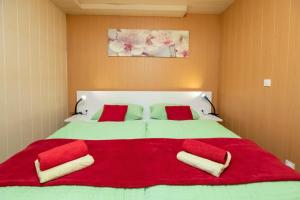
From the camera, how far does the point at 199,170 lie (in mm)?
1367

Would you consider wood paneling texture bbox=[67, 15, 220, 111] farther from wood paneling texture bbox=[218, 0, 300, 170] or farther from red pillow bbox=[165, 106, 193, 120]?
red pillow bbox=[165, 106, 193, 120]

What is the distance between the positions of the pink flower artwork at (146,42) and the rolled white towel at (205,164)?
2397mm

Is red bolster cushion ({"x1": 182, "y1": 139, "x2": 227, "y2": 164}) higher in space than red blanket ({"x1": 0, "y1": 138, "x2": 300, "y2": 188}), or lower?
higher

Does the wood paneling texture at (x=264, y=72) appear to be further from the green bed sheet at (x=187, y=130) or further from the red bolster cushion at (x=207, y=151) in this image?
the red bolster cushion at (x=207, y=151)

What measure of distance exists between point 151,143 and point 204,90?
2086 millimetres

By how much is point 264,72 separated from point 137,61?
196 cm

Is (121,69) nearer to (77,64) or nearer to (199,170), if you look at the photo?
(77,64)

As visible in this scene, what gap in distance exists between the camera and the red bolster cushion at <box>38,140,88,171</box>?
127 centimetres

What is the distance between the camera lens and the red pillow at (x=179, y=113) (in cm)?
313

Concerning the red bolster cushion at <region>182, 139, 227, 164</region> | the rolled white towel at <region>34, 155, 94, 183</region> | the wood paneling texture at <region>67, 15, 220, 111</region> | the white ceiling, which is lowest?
the rolled white towel at <region>34, 155, 94, 183</region>

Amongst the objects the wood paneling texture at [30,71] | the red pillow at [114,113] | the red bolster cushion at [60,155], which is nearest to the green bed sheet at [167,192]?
the red bolster cushion at [60,155]

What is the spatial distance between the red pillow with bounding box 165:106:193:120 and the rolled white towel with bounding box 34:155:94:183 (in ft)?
6.11

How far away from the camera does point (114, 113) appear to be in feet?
10.2

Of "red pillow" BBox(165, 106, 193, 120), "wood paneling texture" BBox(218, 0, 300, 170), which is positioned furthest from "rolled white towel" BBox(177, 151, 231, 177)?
"red pillow" BBox(165, 106, 193, 120)
